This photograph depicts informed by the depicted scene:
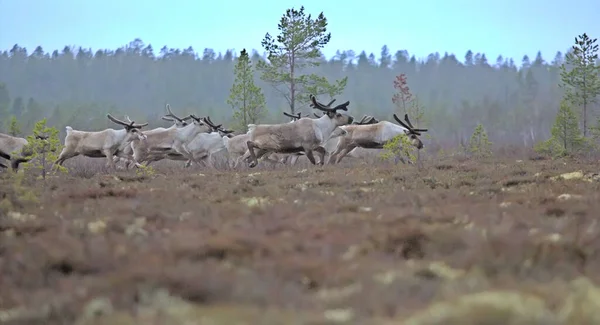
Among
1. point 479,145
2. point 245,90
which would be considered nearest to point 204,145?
point 245,90

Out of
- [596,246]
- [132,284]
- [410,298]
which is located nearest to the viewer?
[410,298]

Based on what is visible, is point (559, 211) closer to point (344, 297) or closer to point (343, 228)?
point (343, 228)

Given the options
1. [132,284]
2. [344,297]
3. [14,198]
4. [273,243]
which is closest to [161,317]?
[132,284]

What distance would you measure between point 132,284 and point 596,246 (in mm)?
3106

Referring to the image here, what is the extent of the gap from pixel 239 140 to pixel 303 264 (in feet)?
74.6

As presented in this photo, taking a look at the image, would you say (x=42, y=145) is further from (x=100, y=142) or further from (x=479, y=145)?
(x=479, y=145)

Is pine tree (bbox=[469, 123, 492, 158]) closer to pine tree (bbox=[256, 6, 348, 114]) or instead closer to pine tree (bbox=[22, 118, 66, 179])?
pine tree (bbox=[256, 6, 348, 114])

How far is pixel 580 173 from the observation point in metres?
11.8

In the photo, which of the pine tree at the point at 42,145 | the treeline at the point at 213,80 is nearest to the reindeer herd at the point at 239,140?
the pine tree at the point at 42,145

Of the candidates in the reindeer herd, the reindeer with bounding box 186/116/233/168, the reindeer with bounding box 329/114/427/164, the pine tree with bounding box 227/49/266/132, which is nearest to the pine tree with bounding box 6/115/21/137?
the pine tree with bounding box 227/49/266/132

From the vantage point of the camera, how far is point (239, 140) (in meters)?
26.3

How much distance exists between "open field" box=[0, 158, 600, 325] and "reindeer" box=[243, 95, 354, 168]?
1381 centimetres

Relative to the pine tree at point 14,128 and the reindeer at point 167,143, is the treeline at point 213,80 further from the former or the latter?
the reindeer at point 167,143

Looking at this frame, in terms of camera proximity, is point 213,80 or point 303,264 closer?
point 303,264
